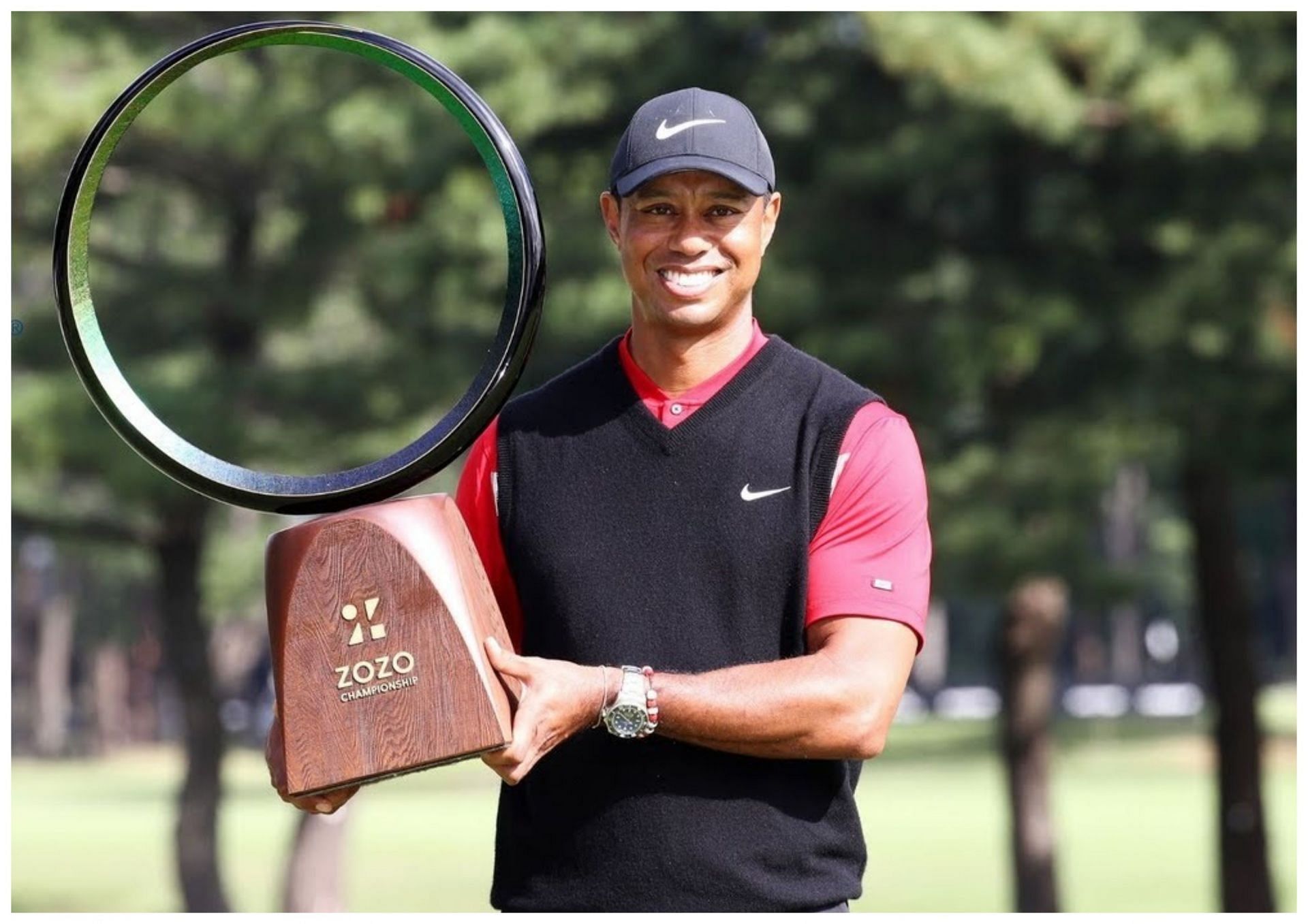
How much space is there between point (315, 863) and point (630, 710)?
1536 cm

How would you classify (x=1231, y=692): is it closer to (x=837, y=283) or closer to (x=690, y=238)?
(x=837, y=283)

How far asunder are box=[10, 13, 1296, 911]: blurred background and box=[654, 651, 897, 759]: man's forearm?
7.98m

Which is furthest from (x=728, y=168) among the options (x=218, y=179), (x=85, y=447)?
(x=218, y=179)

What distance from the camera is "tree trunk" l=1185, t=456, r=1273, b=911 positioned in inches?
580

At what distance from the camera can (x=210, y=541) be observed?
29641 mm

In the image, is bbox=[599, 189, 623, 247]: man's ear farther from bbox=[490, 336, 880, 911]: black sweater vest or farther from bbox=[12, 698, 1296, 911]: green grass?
bbox=[12, 698, 1296, 911]: green grass

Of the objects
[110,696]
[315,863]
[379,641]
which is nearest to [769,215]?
[379,641]

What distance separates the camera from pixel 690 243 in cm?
332

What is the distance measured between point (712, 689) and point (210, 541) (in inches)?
1073

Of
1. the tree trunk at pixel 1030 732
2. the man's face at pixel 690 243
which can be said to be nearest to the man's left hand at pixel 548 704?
the man's face at pixel 690 243

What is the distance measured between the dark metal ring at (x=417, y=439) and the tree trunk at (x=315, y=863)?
1468cm

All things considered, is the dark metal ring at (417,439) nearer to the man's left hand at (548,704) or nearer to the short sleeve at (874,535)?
the man's left hand at (548,704)

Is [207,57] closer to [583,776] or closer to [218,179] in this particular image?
[583,776]

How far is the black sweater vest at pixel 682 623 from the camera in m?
3.30
